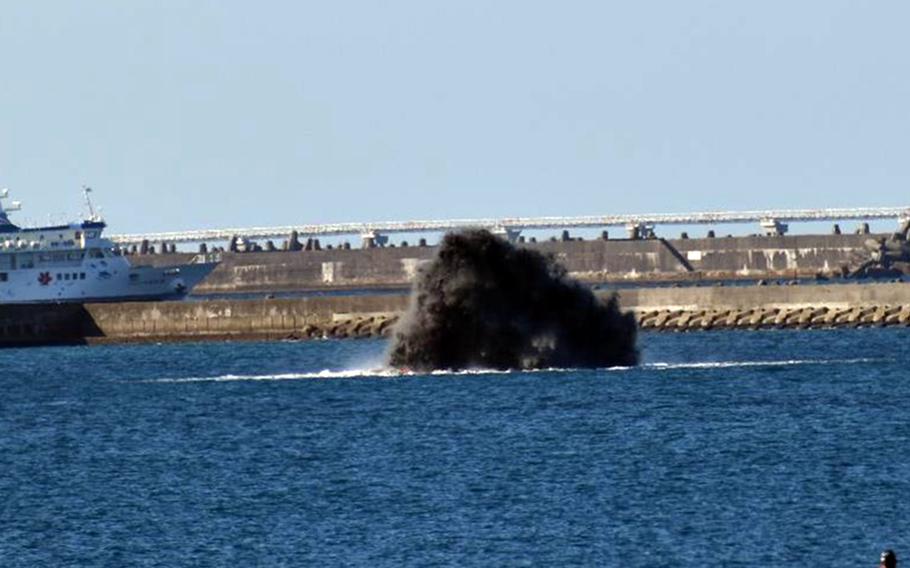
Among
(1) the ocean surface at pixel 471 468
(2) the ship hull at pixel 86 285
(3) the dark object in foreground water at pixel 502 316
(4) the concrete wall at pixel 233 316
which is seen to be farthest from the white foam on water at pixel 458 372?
(2) the ship hull at pixel 86 285

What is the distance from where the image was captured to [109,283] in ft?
443

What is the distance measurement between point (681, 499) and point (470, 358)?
3219cm

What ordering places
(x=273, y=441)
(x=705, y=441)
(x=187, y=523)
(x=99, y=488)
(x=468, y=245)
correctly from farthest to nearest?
(x=468, y=245), (x=273, y=441), (x=705, y=441), (x=99, y=488), (x=187, y=523)

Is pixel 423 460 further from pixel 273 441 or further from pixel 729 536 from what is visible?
pixel 729 536

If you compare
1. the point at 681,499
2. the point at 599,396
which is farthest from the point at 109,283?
the point at 681,499

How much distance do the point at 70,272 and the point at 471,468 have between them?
87092mm

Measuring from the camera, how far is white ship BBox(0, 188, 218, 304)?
13438cm

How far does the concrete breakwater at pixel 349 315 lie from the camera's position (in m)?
107

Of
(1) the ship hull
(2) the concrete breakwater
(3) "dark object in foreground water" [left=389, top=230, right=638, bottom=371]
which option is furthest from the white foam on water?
(1) the ship hull

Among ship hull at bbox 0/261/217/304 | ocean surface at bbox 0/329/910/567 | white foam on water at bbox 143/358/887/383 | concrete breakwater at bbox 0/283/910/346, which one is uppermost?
ship hull at bbox 0/261/217/304

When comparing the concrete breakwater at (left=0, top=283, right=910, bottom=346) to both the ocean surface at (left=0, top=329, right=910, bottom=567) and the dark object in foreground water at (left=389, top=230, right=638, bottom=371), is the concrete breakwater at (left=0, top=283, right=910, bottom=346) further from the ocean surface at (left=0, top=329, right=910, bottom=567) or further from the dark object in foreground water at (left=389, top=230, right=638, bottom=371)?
the dark object in foreground water at (left=389, top=230, right=638, bottom=371)

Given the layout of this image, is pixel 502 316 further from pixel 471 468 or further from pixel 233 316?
pixel 233 316

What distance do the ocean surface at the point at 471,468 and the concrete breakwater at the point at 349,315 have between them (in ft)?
84.6

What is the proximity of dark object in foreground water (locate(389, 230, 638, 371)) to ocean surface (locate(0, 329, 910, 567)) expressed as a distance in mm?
1215
